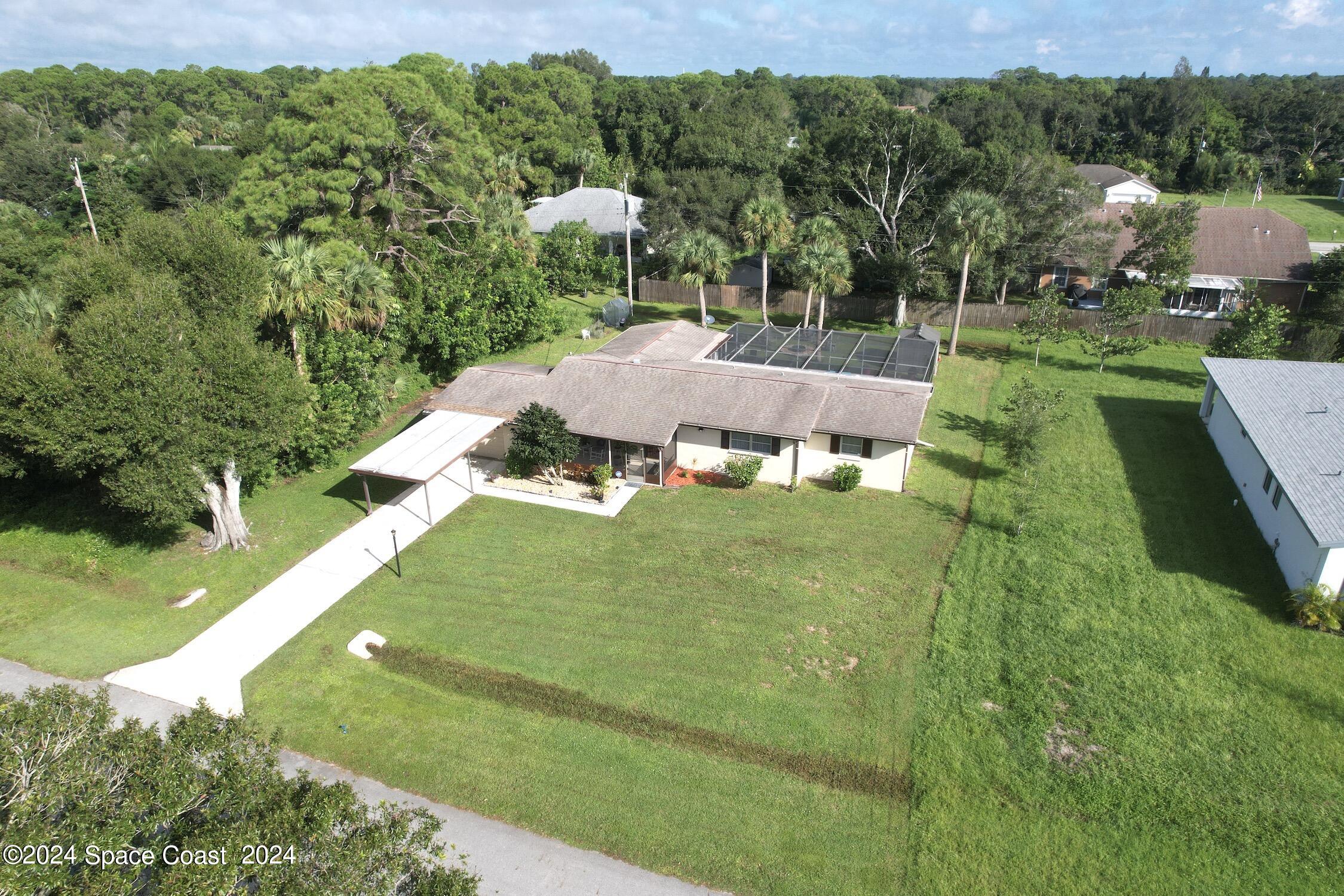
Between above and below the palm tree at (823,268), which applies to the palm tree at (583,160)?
above

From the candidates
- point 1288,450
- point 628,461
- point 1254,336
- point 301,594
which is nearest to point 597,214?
point 628,461

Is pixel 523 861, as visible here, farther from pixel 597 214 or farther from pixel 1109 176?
pixel 1109 176

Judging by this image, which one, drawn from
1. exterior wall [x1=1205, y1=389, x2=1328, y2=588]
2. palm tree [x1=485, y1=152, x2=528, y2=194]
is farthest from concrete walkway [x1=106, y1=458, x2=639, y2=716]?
palm tree [x1=485, y1=152, x2=528, y2=194]

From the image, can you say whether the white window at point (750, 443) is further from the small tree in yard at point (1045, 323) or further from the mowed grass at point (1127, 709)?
the small tree in yard at point (1045, 323)

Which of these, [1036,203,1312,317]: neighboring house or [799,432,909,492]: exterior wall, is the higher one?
[1036,203,1312,317]: neighboring house

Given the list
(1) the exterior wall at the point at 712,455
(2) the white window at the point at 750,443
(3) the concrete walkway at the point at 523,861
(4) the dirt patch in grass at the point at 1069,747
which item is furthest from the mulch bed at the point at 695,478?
(3) the concrete walkway at the point at 523,861

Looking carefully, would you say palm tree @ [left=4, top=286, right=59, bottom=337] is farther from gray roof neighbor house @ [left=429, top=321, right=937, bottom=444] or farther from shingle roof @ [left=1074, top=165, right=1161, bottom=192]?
shingle roof @ [left=1074, top=165, right=1161, bottom=192]
